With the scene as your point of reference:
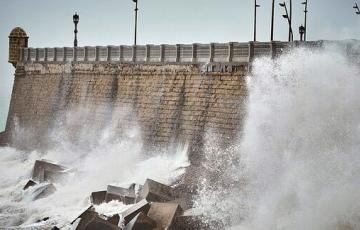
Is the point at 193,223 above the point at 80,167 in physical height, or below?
below

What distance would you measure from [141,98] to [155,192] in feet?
22.8

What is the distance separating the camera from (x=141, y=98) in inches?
852

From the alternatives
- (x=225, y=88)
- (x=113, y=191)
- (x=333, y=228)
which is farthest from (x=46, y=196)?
(x=333, y=228)

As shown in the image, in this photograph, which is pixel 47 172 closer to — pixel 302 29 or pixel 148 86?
pixel 148 86

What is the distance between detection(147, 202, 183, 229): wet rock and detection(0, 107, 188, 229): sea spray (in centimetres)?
223

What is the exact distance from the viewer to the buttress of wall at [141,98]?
59.7ft

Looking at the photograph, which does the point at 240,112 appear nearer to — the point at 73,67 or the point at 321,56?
the point at 321,56

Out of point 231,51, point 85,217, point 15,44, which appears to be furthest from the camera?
point 15,44

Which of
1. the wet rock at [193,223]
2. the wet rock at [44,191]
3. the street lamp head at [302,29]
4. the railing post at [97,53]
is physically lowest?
the wet rock at [44,191]

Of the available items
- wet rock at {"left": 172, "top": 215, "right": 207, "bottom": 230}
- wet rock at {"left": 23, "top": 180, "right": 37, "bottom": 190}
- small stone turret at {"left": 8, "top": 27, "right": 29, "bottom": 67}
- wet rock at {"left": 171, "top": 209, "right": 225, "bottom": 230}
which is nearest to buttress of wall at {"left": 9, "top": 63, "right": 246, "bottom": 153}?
small stone turret at {"left": 8, "top": 27, "right": 29, "bottom": 67}

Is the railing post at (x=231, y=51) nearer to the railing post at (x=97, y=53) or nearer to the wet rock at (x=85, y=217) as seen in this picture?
the wet rock at (x=85, y=217)

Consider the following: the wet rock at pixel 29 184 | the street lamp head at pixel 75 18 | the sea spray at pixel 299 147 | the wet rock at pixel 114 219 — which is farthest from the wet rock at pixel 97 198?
the street lamp head at pixel 75 18

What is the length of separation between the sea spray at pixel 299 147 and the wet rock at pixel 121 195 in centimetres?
221

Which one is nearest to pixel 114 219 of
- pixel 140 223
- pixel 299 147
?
pixel 140 223
